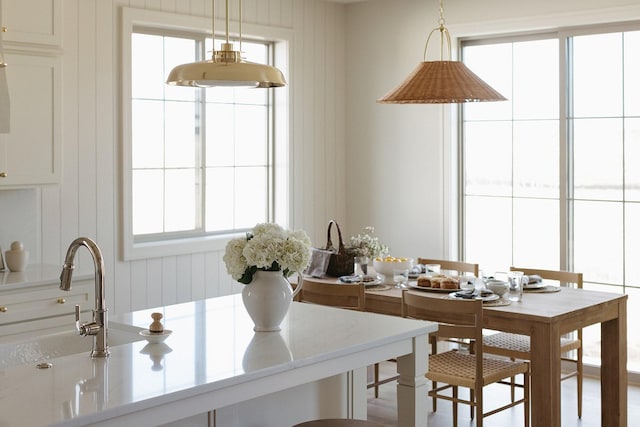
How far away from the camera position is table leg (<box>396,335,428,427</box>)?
119 inches

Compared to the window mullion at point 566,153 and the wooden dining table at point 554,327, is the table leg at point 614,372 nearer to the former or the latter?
the wooden dining table at point 554,327

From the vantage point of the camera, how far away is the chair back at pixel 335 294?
4.46m

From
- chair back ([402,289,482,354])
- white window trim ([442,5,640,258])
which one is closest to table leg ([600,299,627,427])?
chair back ([402,289,482,354])

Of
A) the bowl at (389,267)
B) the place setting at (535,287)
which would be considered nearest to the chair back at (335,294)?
the bowl at (389,267)

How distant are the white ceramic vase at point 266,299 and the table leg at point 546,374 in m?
1.46

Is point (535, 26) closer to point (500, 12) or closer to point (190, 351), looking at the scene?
point (500, 12)

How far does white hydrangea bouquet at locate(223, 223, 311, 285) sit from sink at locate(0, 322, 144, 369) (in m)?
0.43

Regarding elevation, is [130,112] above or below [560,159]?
above

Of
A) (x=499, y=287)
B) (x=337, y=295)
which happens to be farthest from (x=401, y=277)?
(x=499, y=287)

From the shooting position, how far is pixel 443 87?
4105mm

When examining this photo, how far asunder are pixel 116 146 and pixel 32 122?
30.5 inches

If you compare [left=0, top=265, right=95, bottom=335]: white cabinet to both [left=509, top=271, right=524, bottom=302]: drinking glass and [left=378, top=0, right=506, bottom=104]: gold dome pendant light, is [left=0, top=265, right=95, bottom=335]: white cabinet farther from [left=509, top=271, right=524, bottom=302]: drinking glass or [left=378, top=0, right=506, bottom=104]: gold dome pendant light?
[left=509, top=271, right=524, bottom=302]: drinking glass

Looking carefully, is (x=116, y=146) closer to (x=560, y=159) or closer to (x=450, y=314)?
(x=450, y=314)

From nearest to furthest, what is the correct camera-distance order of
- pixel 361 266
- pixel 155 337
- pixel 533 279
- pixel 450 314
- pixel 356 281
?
pixel 155 337 < pixel 450 314 < pixel 533 279 < pixel 356 281 < pixel 361 266
